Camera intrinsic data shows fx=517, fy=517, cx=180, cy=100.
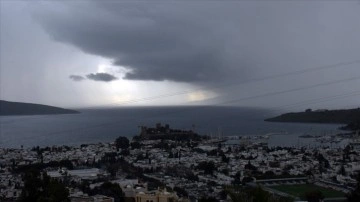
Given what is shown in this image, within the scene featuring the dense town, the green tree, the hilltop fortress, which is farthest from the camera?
the hilltop fortress

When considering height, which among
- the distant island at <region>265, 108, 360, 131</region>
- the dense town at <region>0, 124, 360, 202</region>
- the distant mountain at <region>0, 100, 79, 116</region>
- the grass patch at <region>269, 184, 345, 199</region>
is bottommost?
the grass patch at <region>269, 184, 345, 199</region>

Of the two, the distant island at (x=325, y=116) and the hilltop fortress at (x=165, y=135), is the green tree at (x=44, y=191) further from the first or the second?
the distant island at (x=325, y=116)

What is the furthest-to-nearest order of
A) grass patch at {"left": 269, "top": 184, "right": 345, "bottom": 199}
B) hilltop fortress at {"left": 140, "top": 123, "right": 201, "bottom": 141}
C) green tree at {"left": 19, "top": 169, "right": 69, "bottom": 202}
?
hilltop fortress at {"left": 140, "top": 123, "right": 201, "bottom": 141} < grass patch at {"left": 269, "top": 184, "right": 345, "bottom": 199} < green tree at {"left": 19, "top": 169, "right": 69, "bottom": 202}

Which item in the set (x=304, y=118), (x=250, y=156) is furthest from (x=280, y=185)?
(x=304, y=118)

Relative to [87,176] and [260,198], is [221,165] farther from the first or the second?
[260,198]

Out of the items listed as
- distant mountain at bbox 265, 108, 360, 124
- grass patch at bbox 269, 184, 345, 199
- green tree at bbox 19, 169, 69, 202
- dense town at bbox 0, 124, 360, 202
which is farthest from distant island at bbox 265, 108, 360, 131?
green tree at bbox 19, 169, 69, 202

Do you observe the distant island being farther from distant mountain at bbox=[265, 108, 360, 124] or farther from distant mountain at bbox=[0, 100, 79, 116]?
distant mountain at bbox=[0, 100, 79, 116]

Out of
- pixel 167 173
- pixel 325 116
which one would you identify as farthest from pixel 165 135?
pixel 325 116
